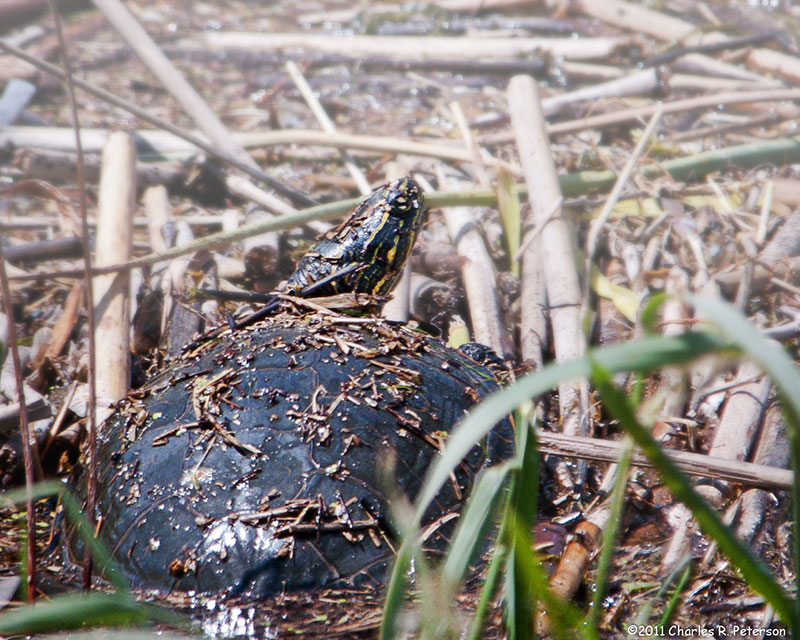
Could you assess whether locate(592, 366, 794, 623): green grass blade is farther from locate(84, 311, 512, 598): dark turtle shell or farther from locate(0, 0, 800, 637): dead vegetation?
locate(84, 311, 512, 598): dark turtle shell

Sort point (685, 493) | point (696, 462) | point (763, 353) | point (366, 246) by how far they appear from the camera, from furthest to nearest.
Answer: point (366, 246), point (696, 462), point (685, 493), point (763, 353)

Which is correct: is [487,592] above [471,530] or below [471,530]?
below

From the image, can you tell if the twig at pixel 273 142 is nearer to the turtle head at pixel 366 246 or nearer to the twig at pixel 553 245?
the twig at pixel 553 245

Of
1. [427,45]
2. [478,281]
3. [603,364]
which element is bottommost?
[603,364]

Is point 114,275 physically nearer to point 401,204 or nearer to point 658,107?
point 401,204

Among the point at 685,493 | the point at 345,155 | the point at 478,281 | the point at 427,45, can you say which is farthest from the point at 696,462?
the point at 427,45

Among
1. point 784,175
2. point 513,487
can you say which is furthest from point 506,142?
point 513,487

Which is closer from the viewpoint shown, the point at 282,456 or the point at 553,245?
the point at 282,456

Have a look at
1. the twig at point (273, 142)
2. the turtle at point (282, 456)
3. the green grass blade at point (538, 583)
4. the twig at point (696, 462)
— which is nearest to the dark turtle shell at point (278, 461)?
the turtle at point (282, 456)
